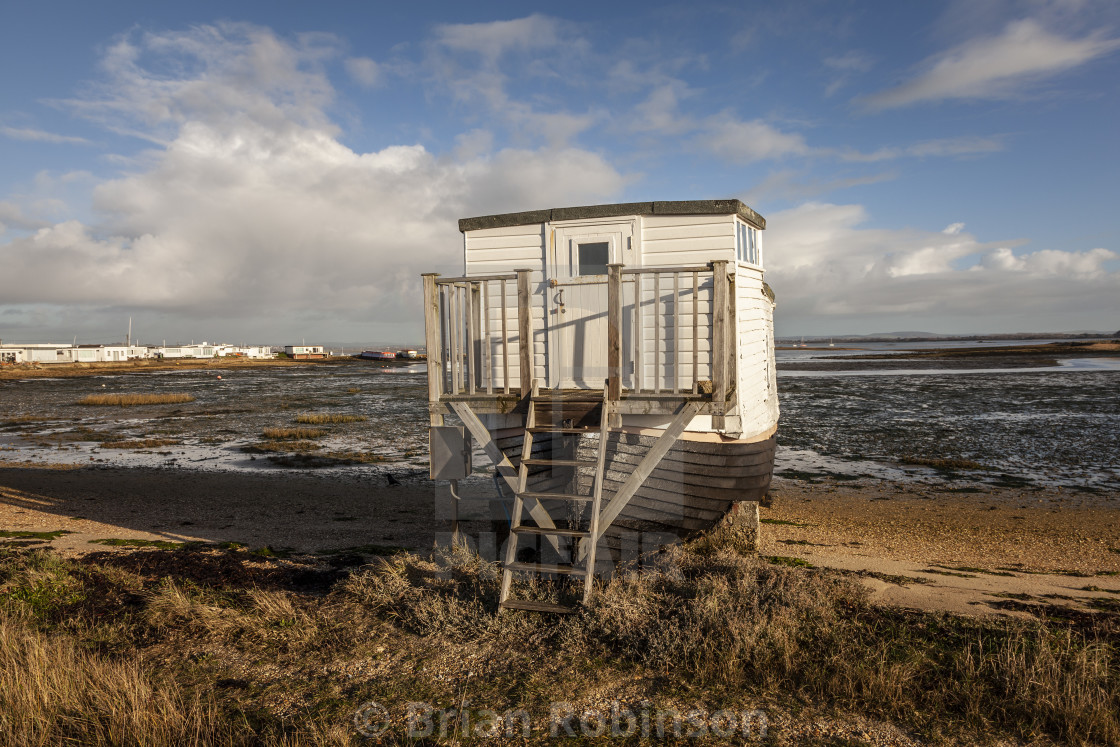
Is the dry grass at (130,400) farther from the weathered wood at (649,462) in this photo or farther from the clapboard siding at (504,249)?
the weathered wood at (649,462)

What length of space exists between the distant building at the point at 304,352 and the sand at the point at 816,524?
11662 cm

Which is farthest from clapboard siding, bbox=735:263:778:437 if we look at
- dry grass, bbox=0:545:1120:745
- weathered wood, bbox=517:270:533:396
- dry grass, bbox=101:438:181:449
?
dry grass, bbox=101:438:181:449

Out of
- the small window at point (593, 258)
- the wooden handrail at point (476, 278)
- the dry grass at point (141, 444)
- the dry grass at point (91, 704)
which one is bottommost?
the dry grass at point (141, 444)

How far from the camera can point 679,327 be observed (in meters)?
8.38

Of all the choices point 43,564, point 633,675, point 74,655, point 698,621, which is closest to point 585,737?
point 633,675

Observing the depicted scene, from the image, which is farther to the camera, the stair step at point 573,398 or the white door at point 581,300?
the white door at point 581,300

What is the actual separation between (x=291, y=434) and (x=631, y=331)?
21233 millimetres

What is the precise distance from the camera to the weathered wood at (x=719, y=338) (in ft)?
24.1

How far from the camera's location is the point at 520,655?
19.9 ft

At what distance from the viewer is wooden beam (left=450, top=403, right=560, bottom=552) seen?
7500 millimetres

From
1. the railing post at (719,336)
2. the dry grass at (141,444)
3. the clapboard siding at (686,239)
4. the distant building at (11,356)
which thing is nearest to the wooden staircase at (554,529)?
the railing post at (719,336)

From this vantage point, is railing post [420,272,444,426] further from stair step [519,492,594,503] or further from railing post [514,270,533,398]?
stair step [519,492,594,503]

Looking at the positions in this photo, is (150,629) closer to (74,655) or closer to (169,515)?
(74,655)

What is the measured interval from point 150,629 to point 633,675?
→ 17.5 feet
